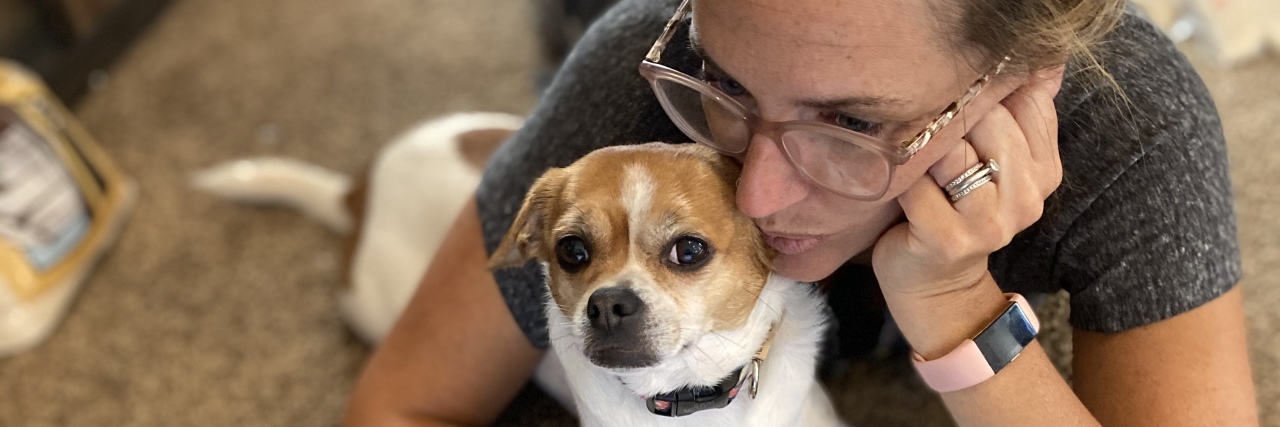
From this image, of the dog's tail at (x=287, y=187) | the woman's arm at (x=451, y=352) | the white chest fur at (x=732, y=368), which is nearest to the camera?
the white chest fur at (x=732, y=368)

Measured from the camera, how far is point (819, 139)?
743 millimetres

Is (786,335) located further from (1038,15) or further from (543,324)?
(1038,15)

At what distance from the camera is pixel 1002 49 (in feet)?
2.37

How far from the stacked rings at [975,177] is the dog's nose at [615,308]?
27cm

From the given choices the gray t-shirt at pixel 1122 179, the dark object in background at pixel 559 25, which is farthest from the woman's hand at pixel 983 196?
the dark object in background at pixel 559 25

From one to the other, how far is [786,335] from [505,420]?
0.52m

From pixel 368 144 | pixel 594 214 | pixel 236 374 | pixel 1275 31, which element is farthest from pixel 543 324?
pixel 1275 31

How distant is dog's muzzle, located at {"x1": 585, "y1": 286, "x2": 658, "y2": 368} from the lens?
827 millimetres

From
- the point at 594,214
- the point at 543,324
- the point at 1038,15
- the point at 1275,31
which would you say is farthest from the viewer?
the point at 1275,31

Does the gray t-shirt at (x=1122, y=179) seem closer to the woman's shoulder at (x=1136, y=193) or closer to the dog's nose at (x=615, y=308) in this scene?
the woman's shoulder at (x=1136, y=193)

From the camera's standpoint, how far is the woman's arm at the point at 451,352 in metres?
1.09

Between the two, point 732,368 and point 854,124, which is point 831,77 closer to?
point 854,124

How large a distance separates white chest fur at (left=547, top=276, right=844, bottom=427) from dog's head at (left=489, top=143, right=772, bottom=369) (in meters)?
0.03

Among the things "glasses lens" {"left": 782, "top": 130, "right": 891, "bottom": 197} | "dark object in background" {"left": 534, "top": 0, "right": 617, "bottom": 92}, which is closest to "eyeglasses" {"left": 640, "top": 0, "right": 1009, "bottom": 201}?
"glasses lens" {"left": 782, "top": 130, "right": 891, "bottom": 197}
